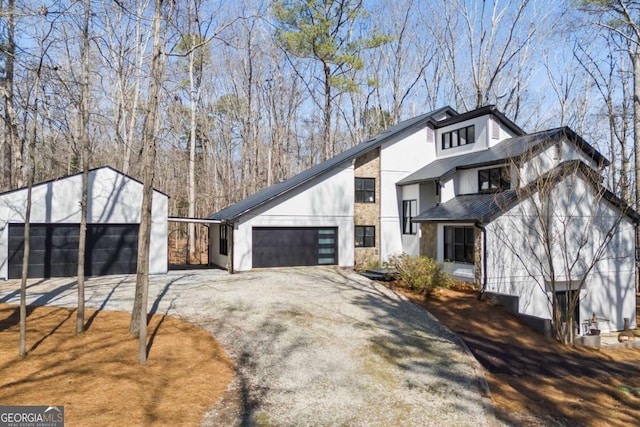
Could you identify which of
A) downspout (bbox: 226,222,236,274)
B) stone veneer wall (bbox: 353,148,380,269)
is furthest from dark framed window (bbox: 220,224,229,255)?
stone veneer wall (bbox: 353,148,380,269)

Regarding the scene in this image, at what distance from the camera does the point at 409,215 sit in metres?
19.9

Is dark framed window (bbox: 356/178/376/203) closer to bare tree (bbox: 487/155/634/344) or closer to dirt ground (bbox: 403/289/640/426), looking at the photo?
bare tree (bbox: 487/155/634/344)

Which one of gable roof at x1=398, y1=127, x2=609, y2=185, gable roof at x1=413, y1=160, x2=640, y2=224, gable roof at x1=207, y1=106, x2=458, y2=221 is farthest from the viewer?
gable roof at x1=207, y1=106, x2=458, y2=221

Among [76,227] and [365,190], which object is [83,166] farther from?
[365,190]

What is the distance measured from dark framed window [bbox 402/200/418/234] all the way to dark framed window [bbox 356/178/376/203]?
5.58 ft

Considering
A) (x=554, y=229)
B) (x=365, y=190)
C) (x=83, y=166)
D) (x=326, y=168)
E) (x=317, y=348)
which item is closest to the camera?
(x=83, y=166)

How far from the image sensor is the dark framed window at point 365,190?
1977 cm

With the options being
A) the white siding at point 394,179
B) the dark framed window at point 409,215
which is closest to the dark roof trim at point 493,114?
the white siding at point 394,179

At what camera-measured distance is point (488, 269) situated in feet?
47.3

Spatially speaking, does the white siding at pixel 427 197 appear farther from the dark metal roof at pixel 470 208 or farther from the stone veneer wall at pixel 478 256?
the stone veneer wall at pixel 478 256

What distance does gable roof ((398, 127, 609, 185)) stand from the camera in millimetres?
15521

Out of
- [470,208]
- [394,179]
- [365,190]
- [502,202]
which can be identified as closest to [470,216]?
[470,208]

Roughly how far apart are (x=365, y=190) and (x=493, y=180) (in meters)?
6.06

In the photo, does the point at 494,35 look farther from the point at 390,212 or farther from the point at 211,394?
the point at 211,394
